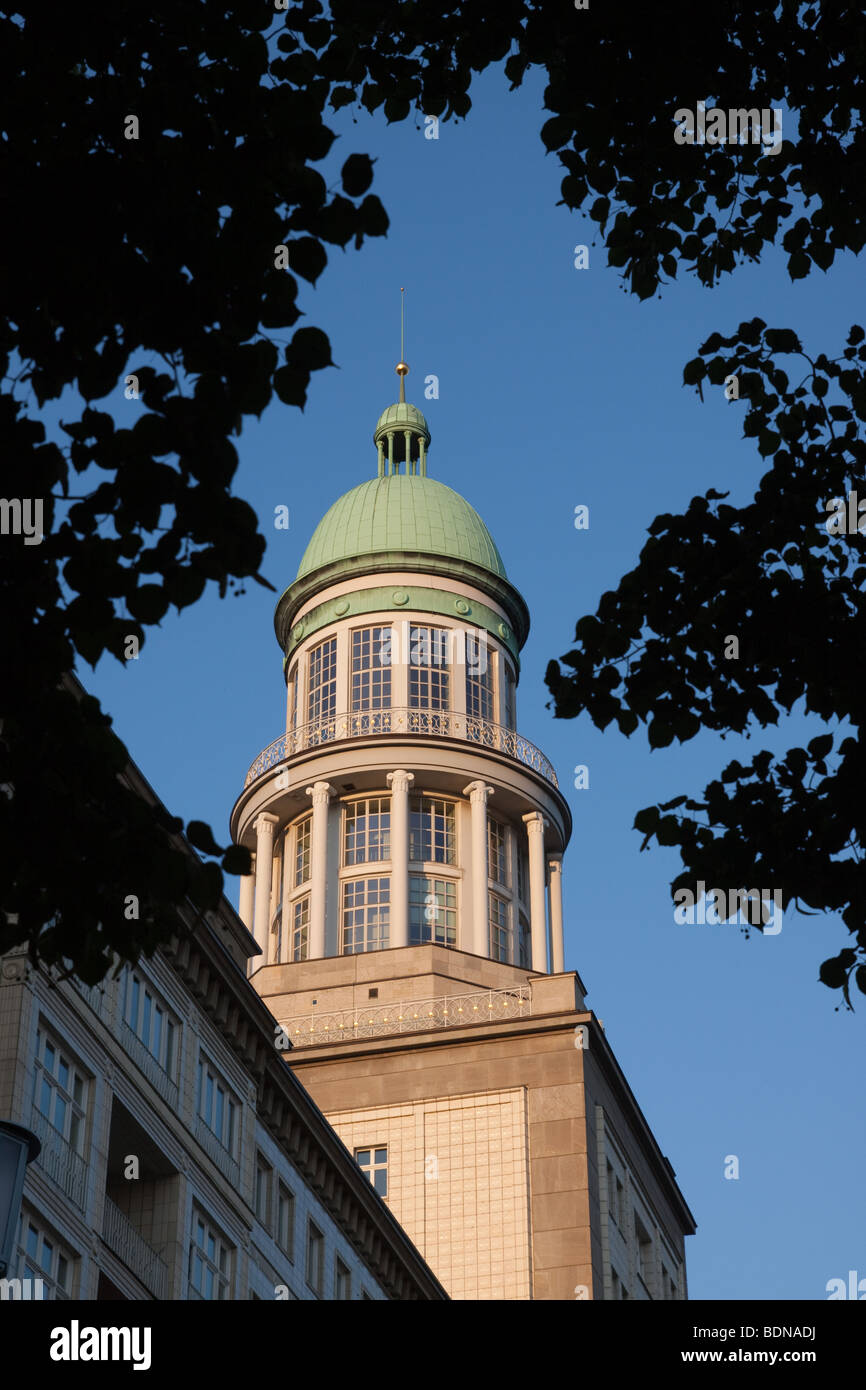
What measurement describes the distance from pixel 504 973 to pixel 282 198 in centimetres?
5666

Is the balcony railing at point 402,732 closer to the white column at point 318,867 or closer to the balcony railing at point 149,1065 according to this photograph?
the white column at point 318,867

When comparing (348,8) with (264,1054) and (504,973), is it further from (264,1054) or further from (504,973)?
(504,973)

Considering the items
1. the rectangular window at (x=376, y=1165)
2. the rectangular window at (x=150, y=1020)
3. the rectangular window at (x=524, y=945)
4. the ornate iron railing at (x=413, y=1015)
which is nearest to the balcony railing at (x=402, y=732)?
the rectangular window at (x=524, y=945)

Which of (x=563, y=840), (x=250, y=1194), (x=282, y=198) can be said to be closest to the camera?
(x=282, y=198)

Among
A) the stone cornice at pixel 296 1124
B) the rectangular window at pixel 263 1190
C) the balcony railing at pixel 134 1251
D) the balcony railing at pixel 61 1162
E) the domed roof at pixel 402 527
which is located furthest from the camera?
the domed roof at pixel 402 527

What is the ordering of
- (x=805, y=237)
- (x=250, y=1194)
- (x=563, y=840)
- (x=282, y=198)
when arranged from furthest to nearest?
(x=563, y=840)
(x=250, y=1194)
(x=805, y=237)
(x=282, y=198)

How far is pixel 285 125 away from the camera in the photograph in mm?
13570

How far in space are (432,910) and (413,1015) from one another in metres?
6.09

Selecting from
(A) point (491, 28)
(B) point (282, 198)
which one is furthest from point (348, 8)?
(B) point (282, 198)

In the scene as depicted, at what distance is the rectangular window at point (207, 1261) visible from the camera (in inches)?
1720

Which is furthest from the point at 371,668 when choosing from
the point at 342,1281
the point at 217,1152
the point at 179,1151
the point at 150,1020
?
the point at 179,1151

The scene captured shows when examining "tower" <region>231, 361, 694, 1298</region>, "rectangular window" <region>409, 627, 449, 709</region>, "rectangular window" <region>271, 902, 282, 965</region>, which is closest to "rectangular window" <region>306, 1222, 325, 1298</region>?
"tower" <region>231, 361, 694, 1298</region>

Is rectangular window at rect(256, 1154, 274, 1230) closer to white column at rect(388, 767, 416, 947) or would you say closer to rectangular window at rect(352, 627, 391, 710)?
white column at rect(388, 767, 416, 947)

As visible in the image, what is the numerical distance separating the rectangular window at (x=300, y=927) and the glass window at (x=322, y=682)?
6.40m
